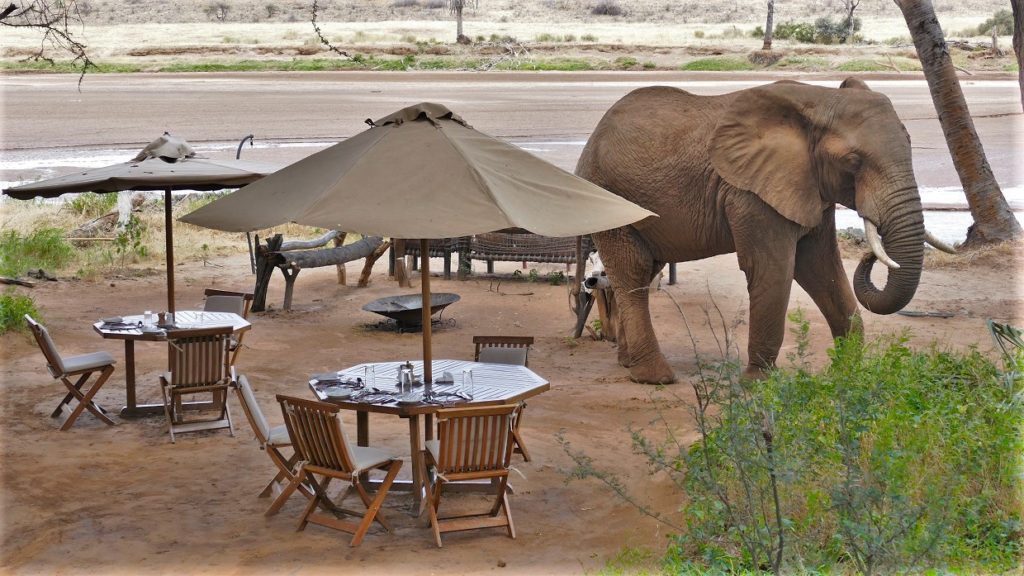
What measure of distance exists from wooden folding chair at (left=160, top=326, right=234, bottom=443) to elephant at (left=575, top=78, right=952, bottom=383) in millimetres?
4102

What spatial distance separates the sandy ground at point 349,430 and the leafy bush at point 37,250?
4.28 feet

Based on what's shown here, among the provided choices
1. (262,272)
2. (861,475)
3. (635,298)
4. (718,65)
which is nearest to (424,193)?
(861,475)

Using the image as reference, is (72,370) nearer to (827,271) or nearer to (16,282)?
(16,282)

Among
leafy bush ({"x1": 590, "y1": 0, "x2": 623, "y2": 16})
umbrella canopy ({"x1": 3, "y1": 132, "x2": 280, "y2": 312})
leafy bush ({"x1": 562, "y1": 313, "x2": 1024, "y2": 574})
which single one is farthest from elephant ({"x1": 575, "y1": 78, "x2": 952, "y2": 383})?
leafy bush ({"x1": 590, "y1": 0, "x2": 623, "y2": 16})

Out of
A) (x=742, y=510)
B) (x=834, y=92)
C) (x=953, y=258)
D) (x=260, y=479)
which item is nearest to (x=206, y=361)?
(x=260, y=479)

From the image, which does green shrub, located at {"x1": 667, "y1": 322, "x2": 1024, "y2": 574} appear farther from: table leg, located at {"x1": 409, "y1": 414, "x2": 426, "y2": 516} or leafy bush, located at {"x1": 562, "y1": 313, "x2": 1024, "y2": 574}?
table leg, located at {"x1": 409, "y1": 414, "x2": 426, "y2": 516}

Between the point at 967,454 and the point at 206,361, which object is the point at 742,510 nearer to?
the point at 967,454

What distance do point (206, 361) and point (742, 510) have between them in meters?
5.25

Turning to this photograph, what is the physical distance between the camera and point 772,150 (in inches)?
421

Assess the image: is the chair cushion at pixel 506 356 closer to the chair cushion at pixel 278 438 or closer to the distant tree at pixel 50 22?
the chair cushion at pixel 278 438

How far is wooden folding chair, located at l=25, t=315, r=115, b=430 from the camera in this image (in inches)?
388

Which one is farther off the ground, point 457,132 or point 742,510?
point 457,132

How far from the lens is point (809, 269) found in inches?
453

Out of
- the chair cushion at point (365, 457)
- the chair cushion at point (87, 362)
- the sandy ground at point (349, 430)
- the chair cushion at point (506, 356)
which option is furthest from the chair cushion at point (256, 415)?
the chair cushion at point (87, 362)
